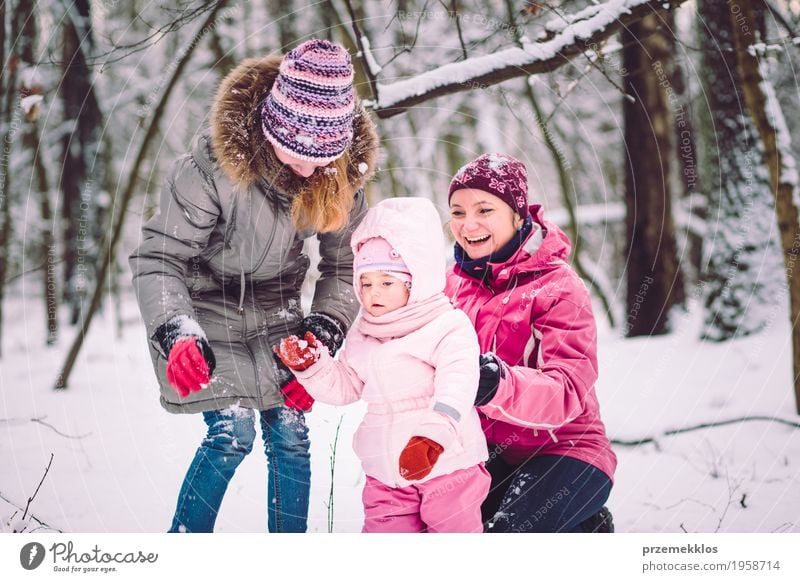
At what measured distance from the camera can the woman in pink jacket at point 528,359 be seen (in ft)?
6.03

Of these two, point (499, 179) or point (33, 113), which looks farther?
point (33, 113)

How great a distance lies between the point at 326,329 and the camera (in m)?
1.96

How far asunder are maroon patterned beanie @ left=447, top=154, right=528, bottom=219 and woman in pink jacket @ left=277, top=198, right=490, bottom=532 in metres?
0.22

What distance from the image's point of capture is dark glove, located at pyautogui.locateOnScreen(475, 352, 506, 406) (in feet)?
5.69

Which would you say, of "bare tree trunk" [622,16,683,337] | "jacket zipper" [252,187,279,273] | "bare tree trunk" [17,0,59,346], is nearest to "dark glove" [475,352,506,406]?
"jacket zipper" [252,187,279,273]

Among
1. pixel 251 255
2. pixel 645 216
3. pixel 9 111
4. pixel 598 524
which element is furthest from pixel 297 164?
pixel 645 216

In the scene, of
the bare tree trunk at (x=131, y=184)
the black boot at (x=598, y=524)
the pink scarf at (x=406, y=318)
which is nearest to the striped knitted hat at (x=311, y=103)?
the pink scarf at (x=406, y=318)

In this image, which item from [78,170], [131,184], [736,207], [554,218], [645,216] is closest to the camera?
[131,184]

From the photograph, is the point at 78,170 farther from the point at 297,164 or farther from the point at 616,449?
the point at 616,449

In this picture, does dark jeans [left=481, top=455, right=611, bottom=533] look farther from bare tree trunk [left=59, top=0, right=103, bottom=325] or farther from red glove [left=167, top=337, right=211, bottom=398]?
bare tree trunk [left=59, top=0, right=103, bottom=325]

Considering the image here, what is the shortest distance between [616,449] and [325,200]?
1.73 meters

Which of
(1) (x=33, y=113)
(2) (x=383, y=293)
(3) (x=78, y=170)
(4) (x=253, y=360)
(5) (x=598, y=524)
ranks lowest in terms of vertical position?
(5) (x=598, y=524)

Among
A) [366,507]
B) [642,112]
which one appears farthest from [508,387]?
[642,112]
